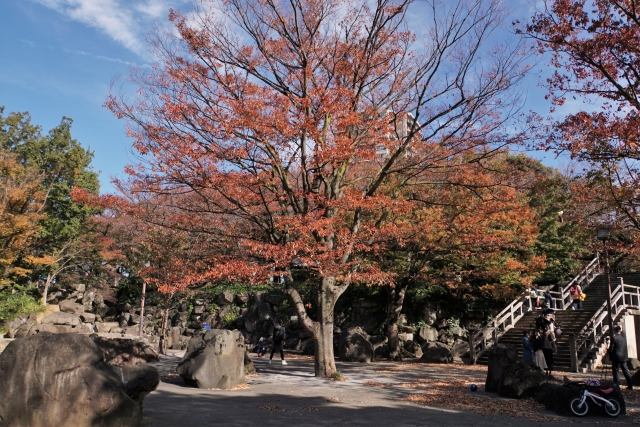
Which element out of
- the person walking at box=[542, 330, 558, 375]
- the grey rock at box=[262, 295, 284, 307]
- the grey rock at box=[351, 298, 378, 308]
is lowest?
the person walking at box=[542, 330, 558, 375]

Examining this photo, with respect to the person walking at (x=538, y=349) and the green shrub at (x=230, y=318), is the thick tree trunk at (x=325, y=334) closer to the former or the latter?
the person walking at (x=538, y=349)

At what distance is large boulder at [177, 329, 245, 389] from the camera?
11078mm

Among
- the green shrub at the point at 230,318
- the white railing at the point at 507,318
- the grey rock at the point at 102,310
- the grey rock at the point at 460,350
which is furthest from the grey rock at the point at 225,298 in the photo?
the white railing at the point at 507,318

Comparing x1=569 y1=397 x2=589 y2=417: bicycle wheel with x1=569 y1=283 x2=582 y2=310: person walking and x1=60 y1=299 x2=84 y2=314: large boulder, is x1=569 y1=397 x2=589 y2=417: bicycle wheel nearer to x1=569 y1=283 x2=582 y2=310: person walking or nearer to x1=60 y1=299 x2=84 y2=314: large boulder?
x1=569 y1=283 x2=582 y2=310: person walking

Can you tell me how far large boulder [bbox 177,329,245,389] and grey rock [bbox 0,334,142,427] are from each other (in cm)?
448

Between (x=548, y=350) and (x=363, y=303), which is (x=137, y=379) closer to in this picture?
(x=548, y=350)

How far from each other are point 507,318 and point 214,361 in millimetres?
15508

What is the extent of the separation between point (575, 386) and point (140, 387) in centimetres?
761

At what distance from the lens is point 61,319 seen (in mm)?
26047

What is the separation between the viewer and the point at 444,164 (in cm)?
1493

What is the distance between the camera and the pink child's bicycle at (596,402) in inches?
332

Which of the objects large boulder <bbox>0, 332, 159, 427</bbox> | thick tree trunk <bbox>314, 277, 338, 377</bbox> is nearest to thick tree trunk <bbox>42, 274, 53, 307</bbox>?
thick tree trunk <bbox>314, 277, 338, 377</bbox>

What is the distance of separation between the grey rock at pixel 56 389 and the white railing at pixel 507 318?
1628cm

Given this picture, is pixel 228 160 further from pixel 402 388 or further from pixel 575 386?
pixel 575 386
